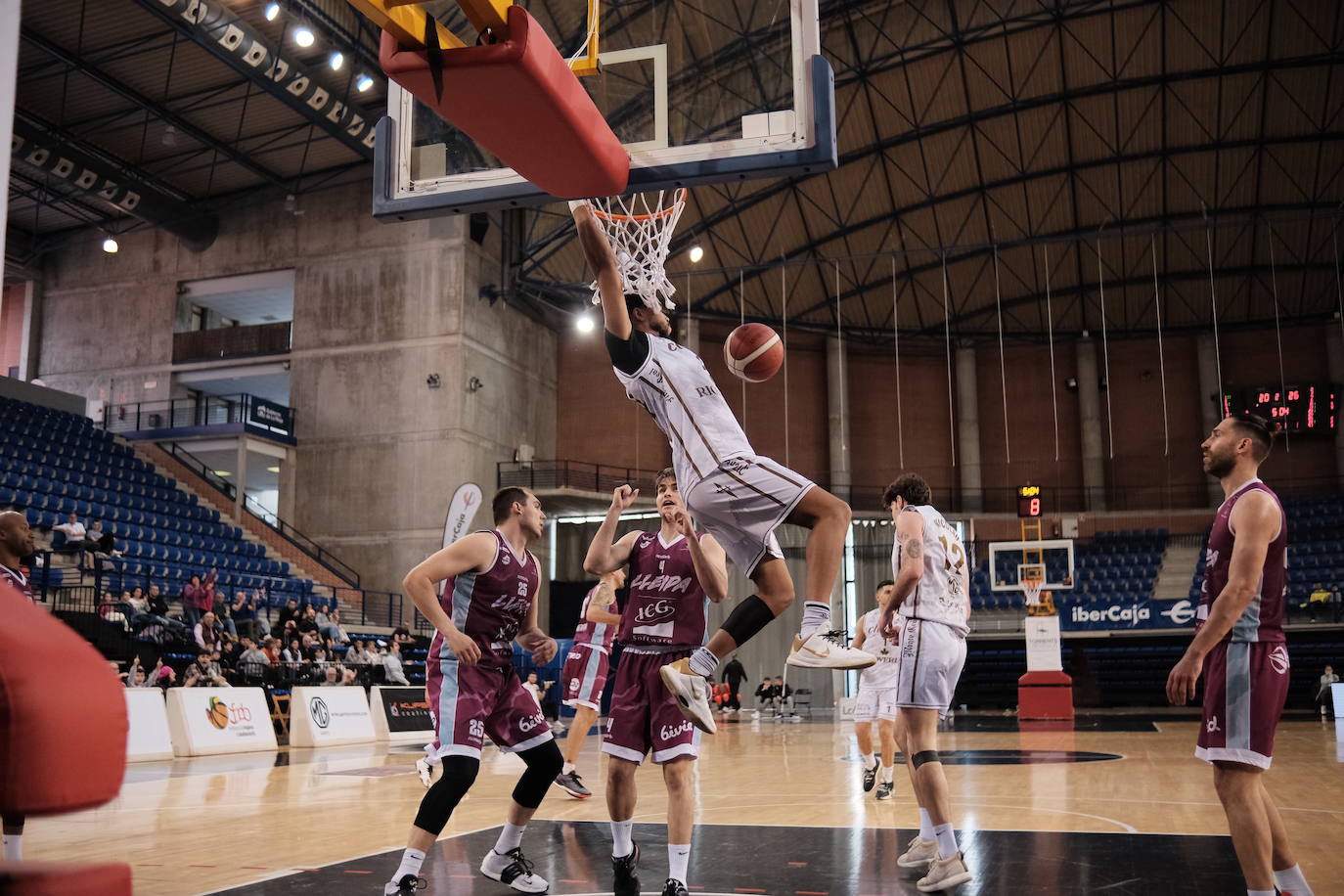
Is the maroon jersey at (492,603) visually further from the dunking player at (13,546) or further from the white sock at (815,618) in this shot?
the dunking player at (13,546)

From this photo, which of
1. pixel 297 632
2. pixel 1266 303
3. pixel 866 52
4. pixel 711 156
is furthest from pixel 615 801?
pixel 1266 303

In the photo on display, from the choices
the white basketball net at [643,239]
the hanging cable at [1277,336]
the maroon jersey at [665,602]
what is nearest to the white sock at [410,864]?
the maroon jersey at [665,602]

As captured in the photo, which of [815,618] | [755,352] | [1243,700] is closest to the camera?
[1243,700]

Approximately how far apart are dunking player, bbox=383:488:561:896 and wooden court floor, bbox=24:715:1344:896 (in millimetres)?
445

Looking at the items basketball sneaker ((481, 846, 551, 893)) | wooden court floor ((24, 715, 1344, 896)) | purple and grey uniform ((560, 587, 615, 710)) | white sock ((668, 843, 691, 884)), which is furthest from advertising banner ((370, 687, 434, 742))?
white sock ((668, 843, 691, 884))

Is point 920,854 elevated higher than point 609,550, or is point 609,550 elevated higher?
point 609,550

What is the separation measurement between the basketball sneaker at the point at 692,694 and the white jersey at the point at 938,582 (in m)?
1.90

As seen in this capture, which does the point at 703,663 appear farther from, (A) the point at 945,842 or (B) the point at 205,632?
(B) the point at 205,632

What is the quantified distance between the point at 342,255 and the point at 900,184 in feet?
46.0

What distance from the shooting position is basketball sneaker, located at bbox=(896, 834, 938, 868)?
5930 millimetres

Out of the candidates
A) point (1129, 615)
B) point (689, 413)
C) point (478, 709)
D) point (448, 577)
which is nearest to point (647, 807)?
point (478, 709)

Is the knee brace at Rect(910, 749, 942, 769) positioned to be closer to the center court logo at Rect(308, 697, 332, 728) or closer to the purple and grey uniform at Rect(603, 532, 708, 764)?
the purple and grey uniform at Rect(603, 532, 708, 764)

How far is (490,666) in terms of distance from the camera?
5.67m

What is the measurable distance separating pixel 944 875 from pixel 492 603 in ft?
8.28
